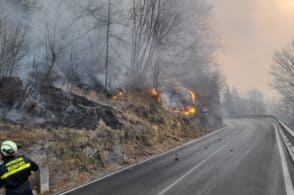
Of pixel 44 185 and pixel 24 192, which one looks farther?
pixel 44 185

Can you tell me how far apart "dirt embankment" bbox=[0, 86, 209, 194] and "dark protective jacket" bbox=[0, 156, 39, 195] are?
204 inches

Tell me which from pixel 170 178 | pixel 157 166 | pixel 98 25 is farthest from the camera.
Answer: pixel 98 25

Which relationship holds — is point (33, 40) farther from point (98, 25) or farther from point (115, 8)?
point (115, 8)

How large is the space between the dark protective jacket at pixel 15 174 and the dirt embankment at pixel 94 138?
518 cm

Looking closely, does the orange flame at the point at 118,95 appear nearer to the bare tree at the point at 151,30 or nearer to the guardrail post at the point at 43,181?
the bare tree at the point at 151,30

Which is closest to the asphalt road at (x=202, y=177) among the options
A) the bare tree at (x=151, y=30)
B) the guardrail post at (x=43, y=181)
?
the guardrail post at (x=43, y=181)

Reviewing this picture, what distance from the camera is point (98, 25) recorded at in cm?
2512

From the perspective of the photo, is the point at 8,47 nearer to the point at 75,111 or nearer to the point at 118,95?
the point at 75,111

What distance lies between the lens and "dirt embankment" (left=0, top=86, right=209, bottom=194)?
11.8 metres

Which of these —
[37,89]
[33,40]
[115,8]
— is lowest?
[37,89]

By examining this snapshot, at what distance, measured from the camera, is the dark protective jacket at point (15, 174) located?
198 inches

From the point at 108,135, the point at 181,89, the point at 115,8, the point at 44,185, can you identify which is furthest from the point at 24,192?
the point at 181,89

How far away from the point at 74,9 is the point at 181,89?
17600 millimetres

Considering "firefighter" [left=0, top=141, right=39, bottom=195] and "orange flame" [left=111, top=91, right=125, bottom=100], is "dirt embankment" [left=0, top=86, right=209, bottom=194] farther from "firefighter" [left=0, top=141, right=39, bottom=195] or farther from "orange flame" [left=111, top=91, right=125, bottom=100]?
"firefighter" [left=0, top=141, right=39, bottom=195]
